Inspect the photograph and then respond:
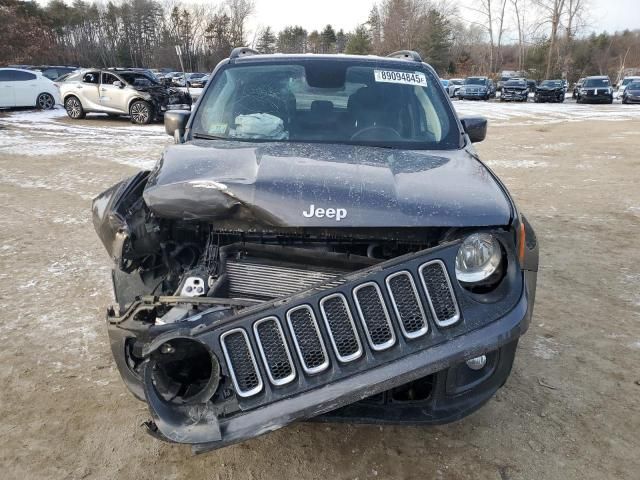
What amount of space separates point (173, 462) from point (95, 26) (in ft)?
228

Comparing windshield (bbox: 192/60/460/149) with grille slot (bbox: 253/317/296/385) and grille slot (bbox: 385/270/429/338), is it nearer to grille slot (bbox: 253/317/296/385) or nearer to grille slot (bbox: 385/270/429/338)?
grille slot (bbox: 385/270/429/338)

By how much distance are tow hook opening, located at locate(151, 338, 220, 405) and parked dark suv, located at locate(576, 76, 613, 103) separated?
109 ft

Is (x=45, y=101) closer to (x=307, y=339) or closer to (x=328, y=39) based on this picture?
(x=307, y=339)

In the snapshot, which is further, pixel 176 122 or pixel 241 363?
pixel 176 122

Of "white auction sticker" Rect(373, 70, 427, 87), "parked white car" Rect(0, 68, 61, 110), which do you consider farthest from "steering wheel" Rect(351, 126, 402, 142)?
"parked white car" Rect(0, 68, 61, 110)

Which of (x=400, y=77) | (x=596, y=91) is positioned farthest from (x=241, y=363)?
(x=596, y=91)

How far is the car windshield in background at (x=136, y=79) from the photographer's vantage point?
52.4ft

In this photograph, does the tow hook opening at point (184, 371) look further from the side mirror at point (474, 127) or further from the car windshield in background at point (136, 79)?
the car windshield in background at point (136, 79)

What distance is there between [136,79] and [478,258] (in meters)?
16.2

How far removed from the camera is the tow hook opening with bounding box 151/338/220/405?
77.4 inches

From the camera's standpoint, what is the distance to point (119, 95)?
15.9 meters

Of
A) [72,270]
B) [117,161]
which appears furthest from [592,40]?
[72,270]

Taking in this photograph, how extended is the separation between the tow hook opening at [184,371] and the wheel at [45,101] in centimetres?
→ 2009

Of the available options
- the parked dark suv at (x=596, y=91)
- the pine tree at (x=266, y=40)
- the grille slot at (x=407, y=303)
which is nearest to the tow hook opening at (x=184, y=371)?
the grille slot at (x=407, y=303)
